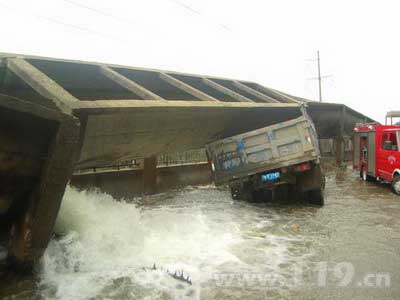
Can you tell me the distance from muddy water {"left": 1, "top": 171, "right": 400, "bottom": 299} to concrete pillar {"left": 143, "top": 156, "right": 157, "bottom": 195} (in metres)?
3.27

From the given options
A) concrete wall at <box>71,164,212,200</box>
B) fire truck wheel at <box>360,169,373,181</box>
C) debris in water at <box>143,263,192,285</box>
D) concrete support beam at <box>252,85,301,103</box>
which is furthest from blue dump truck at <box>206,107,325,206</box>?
fire truck wheel at <box>360,169,373,181</box>

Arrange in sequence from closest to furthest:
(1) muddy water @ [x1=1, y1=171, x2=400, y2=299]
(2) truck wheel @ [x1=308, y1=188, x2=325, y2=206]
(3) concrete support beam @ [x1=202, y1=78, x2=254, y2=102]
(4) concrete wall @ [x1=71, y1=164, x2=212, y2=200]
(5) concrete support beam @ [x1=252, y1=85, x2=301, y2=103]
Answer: (1) muddy water @ [x1=1, y1=171, x2=400, y2=299] < (3) concrete support beam @ [x1=202, y1=78, x2=254, y2=102] < (2) truck wheel @ [x1=308, y1=188, x2=325, y2=206] < (4) concrete wall @ [x1=71, y1=164, x2=212, y2=200] < (5) concrete support beam @ [x1=252, y1=85, x2=301, y2=103]

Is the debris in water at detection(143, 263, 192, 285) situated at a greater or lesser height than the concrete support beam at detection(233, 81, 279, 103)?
lesser

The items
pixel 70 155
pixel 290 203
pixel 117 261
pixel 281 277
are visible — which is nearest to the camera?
pixel 70 155

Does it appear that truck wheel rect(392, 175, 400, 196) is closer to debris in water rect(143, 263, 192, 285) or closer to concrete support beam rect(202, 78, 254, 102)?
concrete support beam rect(202, 78, 254, 102)

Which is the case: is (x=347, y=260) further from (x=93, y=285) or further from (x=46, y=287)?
(x=46, y=287)

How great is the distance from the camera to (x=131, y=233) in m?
6.42

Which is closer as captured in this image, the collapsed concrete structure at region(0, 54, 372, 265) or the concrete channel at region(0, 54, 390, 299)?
the collapsed concrete structure at region(0, 54, 372, 265)

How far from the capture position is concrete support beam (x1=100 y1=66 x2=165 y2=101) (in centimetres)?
636

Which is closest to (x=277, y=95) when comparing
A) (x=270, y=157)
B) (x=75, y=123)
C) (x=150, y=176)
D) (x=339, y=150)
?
(x=270, y=157)

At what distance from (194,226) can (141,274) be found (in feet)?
9.49

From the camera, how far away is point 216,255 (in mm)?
5785

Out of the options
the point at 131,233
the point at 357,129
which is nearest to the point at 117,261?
the point at 131,233

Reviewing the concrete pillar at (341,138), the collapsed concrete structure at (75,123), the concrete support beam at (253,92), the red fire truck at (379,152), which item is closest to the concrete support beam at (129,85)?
the collapsed concrete structure at (75,123)
